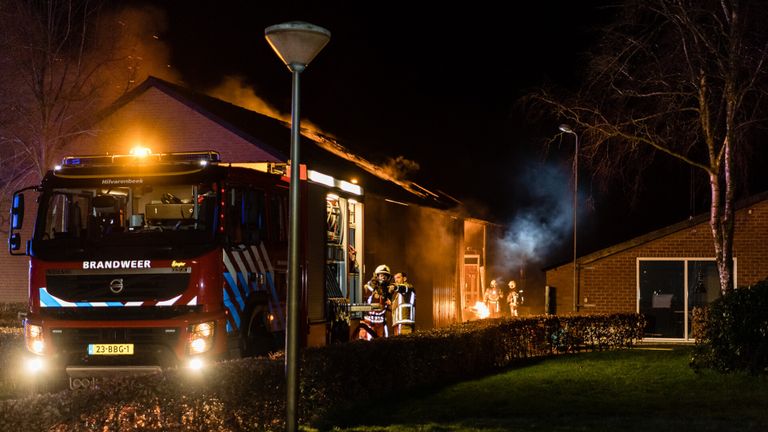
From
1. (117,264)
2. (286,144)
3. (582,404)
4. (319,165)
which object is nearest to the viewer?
(117,264)

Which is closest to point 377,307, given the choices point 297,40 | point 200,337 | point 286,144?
point 200,337

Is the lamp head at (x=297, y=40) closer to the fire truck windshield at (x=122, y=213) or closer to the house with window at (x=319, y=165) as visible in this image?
the fire truck windshield at (x=122, y=213)

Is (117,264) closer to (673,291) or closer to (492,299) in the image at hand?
(673,291)

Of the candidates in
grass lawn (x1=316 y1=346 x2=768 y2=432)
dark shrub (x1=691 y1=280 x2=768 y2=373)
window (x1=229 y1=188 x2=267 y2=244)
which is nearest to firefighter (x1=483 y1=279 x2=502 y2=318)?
grass lawn (x1=316 y1=346 x2=768 y2=432)

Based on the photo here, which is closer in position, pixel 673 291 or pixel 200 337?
pixel 200 337

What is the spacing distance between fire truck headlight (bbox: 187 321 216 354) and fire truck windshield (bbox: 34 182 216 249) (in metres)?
0.99

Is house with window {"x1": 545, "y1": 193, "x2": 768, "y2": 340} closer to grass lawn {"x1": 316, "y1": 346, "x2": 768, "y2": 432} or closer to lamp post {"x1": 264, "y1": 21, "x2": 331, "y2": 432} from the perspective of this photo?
grass lawn {"x1": 316, "y1": 346, "x2": 768, "y2": 432}

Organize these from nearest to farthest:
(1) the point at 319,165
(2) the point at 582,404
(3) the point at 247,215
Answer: (3) the point at 247,215, (2) the point at 582,404, (1) the point at 319,165

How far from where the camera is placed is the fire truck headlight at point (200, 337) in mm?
10492

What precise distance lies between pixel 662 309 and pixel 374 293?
14531mm

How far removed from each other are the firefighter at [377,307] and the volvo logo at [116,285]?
5.84 meters

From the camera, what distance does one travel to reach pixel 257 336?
1198 cm

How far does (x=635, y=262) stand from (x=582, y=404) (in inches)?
689

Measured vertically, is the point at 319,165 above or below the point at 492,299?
above
